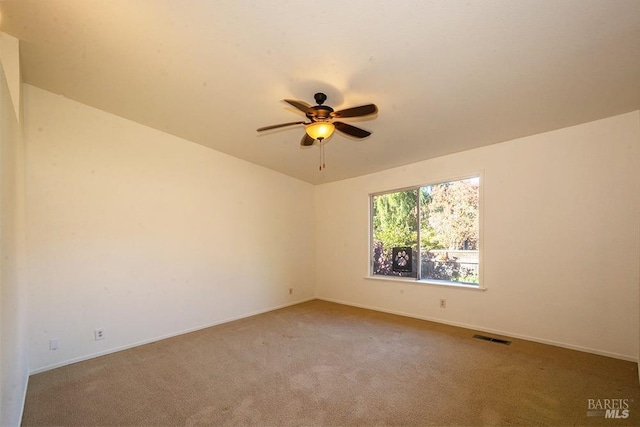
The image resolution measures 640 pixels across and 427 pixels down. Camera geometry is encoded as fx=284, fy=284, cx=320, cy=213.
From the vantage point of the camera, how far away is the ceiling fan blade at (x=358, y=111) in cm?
232

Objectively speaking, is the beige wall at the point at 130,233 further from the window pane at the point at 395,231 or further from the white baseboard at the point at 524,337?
the white baseboard at the point at 524,337

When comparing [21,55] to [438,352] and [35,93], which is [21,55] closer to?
[35,93]

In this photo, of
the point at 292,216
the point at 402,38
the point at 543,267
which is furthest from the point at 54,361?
the point at 543,267

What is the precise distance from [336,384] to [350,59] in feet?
9.07

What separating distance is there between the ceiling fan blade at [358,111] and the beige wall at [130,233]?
2.66m

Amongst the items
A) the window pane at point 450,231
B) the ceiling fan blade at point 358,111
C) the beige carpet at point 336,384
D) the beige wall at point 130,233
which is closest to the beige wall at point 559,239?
the window pane at point 450,231

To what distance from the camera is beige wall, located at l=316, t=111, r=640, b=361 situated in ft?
9.51

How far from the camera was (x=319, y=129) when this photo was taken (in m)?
2.57

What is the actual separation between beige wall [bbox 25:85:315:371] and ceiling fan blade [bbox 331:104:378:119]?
2.66m

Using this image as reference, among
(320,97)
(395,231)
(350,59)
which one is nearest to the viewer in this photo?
(350,59)

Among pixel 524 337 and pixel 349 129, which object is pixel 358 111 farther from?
pixel 524 337

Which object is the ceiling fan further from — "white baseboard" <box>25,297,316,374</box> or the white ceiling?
"white baseboard" <box>25,297,316,374</box>

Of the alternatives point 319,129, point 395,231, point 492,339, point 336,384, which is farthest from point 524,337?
point 319,129

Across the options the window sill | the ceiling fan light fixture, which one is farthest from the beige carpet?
the ceiling fan light fixture
